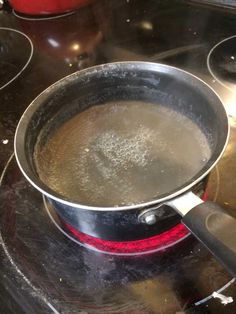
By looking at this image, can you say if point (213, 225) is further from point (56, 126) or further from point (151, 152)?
point (56, 126)

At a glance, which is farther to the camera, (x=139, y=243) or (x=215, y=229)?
(x=139, y=243)

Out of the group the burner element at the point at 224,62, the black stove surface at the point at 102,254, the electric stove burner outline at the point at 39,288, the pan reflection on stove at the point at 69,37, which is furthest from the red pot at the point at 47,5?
the electric stove burner outline at the point at 39,288

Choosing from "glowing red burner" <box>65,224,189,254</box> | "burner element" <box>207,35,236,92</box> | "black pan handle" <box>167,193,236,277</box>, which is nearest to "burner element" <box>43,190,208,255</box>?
"glowing red burner" <box>65,224,189,254</box>

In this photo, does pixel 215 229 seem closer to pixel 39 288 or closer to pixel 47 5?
pixel 39 288

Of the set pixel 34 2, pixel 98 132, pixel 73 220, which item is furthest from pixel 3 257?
pixel 34 2

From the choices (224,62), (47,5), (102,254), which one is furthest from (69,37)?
(102,254)

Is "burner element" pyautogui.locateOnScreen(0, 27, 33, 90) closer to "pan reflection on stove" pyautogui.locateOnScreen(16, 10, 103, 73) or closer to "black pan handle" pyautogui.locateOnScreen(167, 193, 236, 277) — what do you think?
"pan reflection on stove" pyautogui.locateOnScreen(16, 10, 103, 73)
